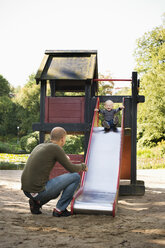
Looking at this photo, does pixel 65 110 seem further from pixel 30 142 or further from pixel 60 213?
pixel 30 142

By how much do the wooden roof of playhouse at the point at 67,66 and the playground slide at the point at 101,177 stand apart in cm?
163

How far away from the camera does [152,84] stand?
23141 millimetres

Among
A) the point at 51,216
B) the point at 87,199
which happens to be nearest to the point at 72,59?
the point at 87,199

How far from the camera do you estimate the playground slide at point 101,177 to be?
488 centimetres

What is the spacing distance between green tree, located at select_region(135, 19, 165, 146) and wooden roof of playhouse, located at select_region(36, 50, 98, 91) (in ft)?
48.3

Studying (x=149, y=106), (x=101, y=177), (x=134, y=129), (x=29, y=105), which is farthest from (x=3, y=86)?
(x=101, y=177)

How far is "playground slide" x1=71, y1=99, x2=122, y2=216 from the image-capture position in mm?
4879

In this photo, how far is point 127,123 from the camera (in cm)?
810

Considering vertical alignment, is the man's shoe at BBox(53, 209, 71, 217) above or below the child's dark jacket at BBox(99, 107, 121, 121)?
below

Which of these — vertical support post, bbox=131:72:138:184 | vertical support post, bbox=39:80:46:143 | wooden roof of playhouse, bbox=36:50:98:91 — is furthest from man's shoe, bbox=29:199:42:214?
wooden roof of playhouse, bbox=36:50:98:91

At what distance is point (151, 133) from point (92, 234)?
Answer: 23.8 metres

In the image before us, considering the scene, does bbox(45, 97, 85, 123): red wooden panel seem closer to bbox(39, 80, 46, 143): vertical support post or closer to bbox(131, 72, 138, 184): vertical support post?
bbox(39, 80, 46, 143): vertical support post

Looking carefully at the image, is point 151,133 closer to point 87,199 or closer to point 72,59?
point 72,59

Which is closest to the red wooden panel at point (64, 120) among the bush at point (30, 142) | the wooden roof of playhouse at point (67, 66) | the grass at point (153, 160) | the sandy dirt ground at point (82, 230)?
the wooden roof of playhouse at point (67, 66)
